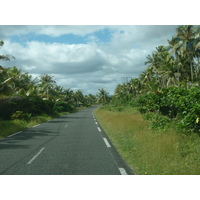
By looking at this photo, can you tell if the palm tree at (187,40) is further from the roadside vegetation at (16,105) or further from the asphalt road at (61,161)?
the asphalt road at (61,161)

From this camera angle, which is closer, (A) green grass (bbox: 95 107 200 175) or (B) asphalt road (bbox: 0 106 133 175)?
(A) green grass (bbox: 95 107 200 175)

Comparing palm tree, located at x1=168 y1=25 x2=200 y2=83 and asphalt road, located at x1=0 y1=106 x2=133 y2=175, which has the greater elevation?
palm tree, located at x1=168 y1=25 x2=200 y2=83

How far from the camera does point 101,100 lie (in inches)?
A: 3499

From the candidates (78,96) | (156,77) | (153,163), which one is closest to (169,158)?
(153,163)

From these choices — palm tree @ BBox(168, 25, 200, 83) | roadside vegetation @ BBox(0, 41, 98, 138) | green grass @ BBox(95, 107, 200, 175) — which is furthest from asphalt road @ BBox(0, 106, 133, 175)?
palm tree @ BBox(168, 25, 200, 83)

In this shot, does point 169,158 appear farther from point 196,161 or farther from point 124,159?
point 124,159

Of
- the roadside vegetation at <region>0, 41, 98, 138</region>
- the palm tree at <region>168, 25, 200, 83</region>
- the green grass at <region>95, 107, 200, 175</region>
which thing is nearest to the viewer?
the green grass at <region>95, 107, 200, 175</region>

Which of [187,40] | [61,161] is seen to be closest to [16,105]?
[61,161]

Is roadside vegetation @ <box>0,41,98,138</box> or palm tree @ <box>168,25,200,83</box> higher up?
palm tree @ <box>168,25,200,83</box>

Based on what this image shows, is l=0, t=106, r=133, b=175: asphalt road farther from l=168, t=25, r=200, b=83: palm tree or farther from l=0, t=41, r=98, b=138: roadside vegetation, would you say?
l=168, t=25, r=200, b=83: palm tree

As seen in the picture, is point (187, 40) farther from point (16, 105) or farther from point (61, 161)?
point (61, 161)

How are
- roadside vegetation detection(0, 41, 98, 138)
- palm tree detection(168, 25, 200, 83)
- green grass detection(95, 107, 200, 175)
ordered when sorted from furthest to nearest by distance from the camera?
1. palm tree detection(168, 25, 200, 83)
2. roadside vegetation detection(0, 41, 98, 138)
3. green grass detection(95, 107, 200, 175)

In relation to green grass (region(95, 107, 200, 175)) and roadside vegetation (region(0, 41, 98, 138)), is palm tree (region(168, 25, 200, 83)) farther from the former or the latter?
green grass (region(95, 107, 200, 175))

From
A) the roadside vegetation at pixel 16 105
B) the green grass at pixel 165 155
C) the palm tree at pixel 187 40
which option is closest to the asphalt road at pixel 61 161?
the green grass at pixel 165 155
